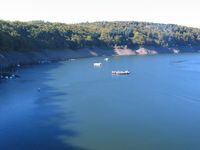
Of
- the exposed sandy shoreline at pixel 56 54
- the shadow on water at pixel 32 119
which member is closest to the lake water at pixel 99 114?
the shadow on water at pixel 32 119

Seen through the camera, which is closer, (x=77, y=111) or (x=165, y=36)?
(x=77, y=111)

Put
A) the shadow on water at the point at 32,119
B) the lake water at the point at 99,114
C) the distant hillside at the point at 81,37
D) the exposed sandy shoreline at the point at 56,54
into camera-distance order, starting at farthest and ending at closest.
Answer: the distant hillside at the point at 81,37 → the exposed sandy shoreline at the point at 56,54 → the lake water at the point at 99,114 → the shadow on water at the point at 32,119

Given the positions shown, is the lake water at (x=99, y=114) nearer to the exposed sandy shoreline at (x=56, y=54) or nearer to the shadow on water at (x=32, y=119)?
the shadow on water at (x=32, y=119)

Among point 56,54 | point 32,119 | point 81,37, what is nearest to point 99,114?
point 32,119

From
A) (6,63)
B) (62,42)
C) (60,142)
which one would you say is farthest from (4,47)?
(60,142)

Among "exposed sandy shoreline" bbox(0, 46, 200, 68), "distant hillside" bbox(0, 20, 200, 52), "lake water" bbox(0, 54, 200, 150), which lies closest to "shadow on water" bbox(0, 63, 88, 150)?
"lake water" bbox(0, 54, 200, 150)

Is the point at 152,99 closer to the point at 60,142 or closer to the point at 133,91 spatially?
the point at 133,91

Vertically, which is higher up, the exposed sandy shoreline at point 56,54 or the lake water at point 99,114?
the lake water at point 99,114
